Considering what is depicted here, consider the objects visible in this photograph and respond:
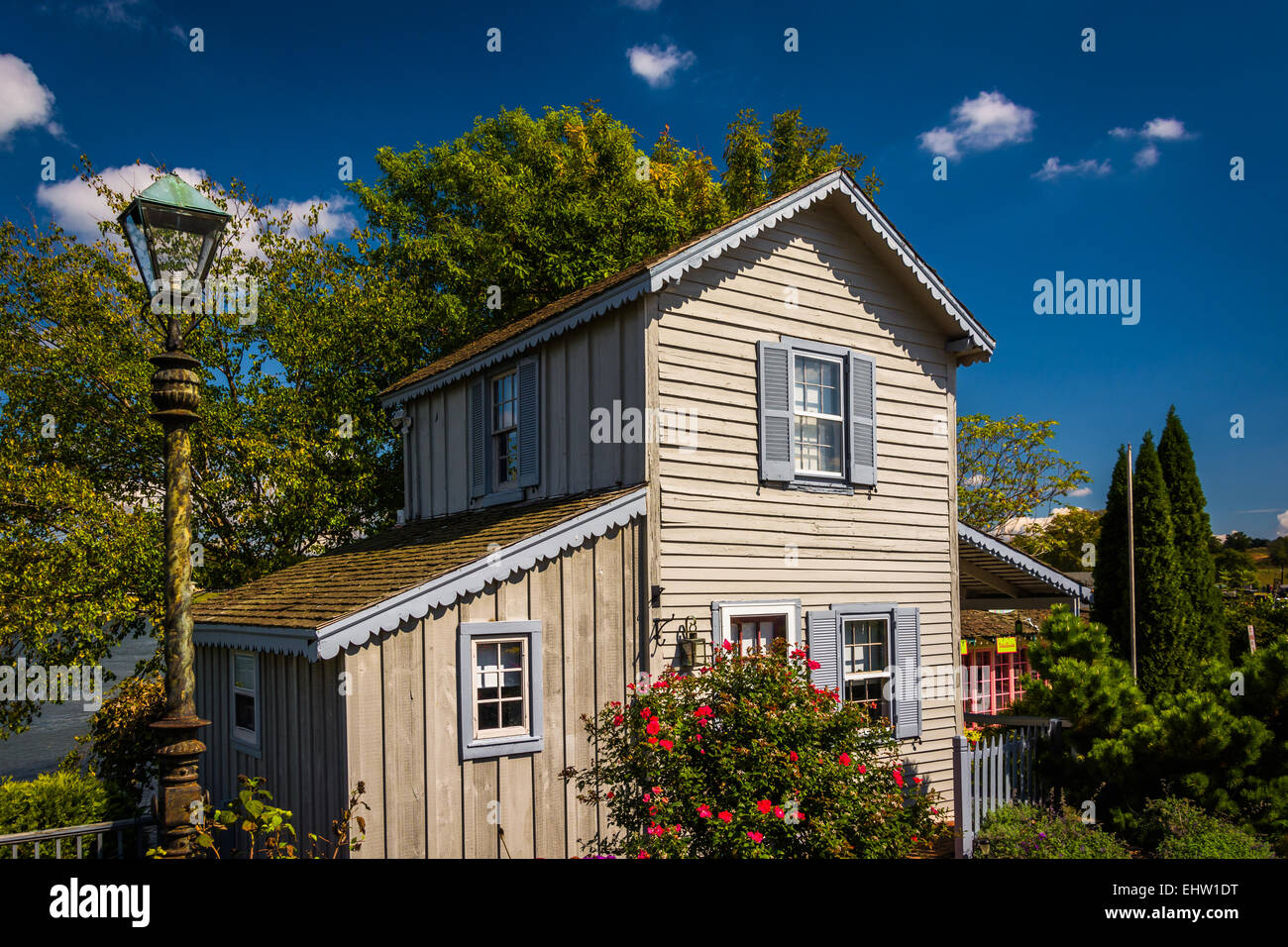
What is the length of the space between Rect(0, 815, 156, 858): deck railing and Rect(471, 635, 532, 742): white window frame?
321cm

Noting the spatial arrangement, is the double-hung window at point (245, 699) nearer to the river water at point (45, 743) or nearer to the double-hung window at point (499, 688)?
the double-hung window at point (499, 688)

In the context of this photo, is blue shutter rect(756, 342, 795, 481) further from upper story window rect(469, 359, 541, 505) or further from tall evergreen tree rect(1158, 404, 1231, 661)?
tall evergreen tree rect(1158, 404, 1231, 661)

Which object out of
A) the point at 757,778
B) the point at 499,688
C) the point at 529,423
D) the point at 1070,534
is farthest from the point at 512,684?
the point at 1070,534

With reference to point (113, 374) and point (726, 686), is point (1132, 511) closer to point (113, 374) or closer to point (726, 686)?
point (726, 686)

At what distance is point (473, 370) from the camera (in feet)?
46.8

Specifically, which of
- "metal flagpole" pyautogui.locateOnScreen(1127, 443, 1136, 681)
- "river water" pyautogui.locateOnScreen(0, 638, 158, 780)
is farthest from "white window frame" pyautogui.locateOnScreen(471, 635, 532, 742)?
"river water" pyautogui.locateOnScreen(0, 638, 158, 780)

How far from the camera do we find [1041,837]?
10016 mm

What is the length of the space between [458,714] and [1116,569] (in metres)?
15.5

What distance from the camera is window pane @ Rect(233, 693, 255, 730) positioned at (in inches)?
448

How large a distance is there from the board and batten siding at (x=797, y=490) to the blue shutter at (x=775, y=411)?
123mm

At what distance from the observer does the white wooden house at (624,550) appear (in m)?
9.09

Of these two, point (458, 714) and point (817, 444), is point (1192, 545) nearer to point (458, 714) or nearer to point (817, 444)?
point (817, 444)
